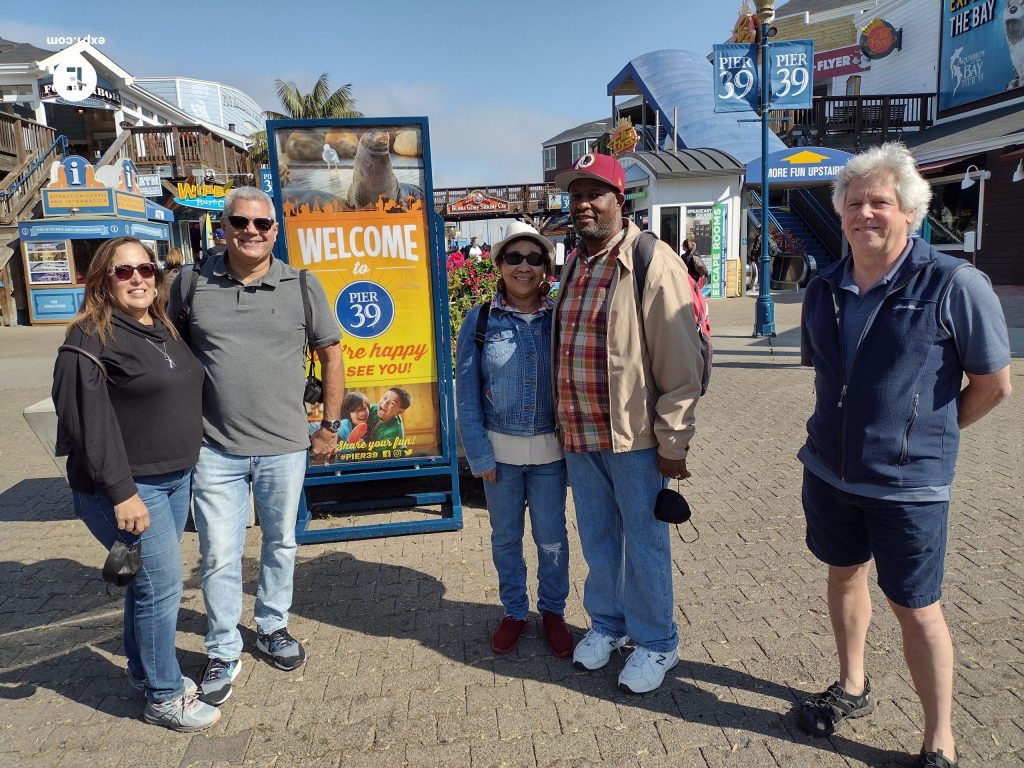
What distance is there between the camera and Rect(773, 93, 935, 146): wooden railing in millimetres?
23219

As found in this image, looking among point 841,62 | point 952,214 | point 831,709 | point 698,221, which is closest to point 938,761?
point 831,709

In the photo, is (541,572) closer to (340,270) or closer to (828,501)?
(828,501)

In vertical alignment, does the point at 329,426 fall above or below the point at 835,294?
below

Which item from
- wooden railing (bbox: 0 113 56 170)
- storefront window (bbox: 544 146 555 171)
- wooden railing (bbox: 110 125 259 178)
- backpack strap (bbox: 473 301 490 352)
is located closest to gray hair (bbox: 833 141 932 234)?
backpack strap (bbox: 473 301 490 352)

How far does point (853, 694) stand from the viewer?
2.60 meters

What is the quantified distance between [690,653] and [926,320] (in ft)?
5.66

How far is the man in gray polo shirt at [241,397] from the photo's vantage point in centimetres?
279

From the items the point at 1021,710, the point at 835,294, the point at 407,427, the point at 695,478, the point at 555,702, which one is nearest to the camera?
the point at 835,294

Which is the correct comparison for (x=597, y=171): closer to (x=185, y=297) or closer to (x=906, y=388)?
(x=906, y=388)

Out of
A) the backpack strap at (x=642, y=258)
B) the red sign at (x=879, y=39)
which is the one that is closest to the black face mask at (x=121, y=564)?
the backpack strap at (x=642, y=258)

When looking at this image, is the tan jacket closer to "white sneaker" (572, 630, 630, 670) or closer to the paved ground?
"white sneaker" (572, 630, 630, 670)

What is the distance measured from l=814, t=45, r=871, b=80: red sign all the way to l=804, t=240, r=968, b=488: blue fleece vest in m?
30.5

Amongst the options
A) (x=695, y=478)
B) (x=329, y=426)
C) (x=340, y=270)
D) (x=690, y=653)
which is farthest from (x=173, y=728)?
(x=695, y=478)

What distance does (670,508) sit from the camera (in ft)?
8.73
